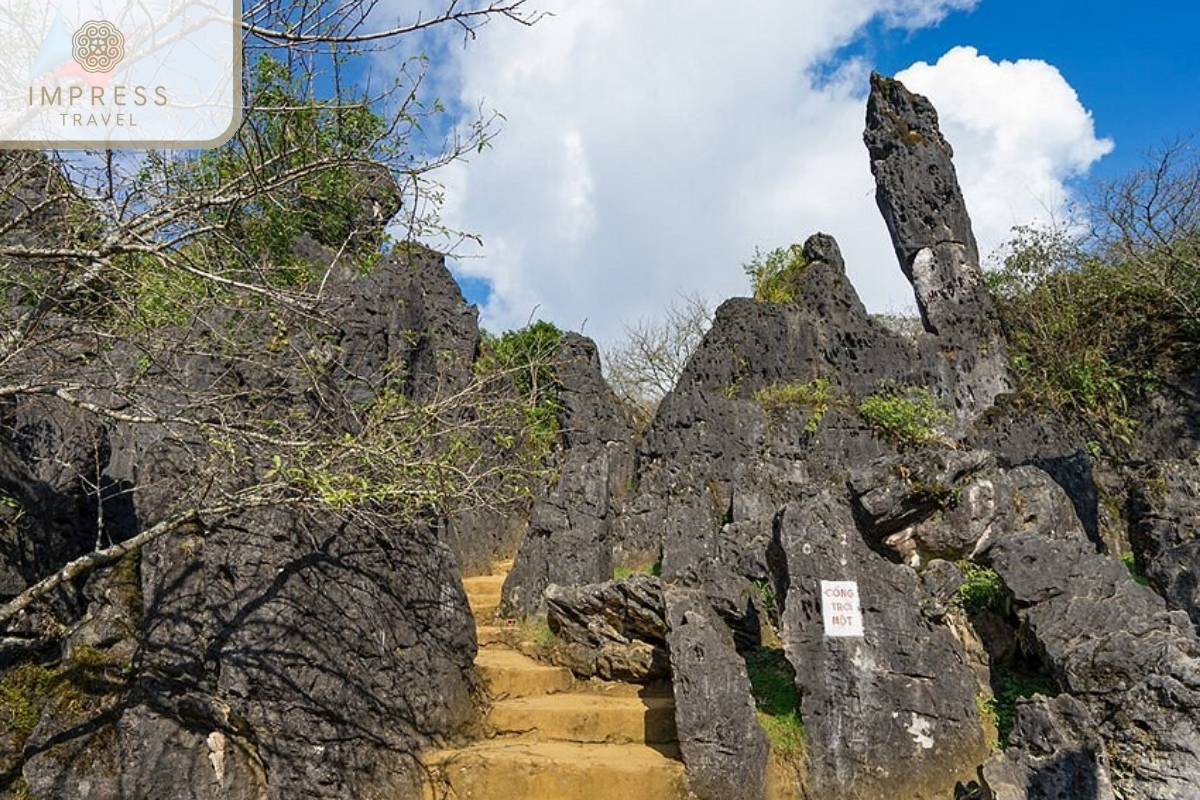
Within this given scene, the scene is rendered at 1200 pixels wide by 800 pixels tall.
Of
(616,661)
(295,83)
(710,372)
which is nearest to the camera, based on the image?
(295,83)

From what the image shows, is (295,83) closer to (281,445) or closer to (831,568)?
(281,445)

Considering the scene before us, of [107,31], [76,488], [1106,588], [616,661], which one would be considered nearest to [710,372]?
[616,661]

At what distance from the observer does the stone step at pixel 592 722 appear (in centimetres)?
586

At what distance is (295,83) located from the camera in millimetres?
3566

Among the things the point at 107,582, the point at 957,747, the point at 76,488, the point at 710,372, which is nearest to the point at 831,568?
the point at 957,747

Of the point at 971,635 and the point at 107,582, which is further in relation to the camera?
the point at 971,635

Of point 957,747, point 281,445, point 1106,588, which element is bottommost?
point 957,747

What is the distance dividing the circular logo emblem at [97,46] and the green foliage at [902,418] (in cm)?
1021

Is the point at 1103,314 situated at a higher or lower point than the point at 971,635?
higher

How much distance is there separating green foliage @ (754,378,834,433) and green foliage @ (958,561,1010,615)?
4.25m

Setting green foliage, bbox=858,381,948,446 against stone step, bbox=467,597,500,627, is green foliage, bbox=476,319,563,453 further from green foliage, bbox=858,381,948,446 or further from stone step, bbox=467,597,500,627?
green foliage, bbox=858,381,948,446

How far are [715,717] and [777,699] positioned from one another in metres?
0.93

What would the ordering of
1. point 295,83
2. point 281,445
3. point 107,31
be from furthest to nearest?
point 281,445 < point 295,83 < point 107,31

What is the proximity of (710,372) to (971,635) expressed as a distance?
6942mm
